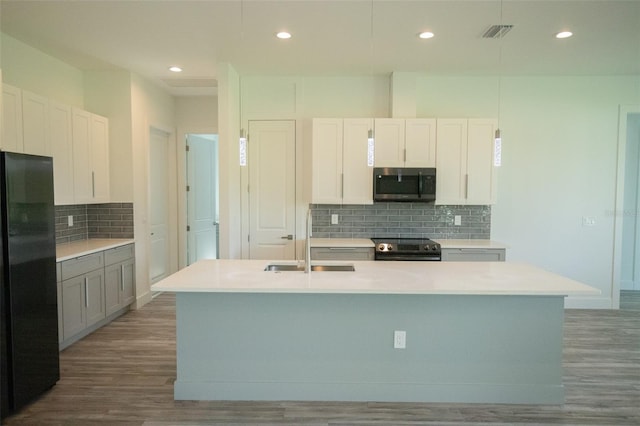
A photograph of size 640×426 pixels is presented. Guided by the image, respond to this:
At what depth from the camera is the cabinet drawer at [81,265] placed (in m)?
3.42

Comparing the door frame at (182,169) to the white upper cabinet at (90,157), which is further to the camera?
the door frame at (182,169)

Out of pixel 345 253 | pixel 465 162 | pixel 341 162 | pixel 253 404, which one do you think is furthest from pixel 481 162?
pixel 253 404

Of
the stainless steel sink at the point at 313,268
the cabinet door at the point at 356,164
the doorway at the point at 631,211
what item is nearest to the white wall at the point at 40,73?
the stainless steel sink at the point at 313,268

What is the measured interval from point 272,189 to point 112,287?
213 cm

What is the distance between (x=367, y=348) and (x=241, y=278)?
100 centimetres

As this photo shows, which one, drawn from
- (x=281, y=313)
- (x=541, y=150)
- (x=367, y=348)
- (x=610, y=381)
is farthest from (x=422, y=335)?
(x=541, y=150)

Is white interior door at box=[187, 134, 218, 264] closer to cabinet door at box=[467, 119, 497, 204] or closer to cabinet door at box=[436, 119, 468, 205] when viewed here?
cabinet door at box=[436, 119, 468, 205]

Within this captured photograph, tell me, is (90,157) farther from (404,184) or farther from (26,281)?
(404,184)

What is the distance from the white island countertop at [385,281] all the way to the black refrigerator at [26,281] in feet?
3.02

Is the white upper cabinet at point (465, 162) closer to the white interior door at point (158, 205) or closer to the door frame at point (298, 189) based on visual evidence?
the door frame at point (298, 189)

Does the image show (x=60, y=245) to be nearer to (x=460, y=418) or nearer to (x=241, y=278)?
(x=241, y=278)

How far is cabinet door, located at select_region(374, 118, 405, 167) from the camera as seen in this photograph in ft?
14.6

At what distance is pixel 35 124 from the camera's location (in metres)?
3.41

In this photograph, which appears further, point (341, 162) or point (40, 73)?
point (341, 162)
